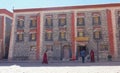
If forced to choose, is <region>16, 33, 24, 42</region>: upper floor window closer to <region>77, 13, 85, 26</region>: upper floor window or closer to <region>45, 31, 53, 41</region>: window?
<region>45, 31, 53, 41</region>: window

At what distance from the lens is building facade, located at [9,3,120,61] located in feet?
111

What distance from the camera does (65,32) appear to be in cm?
3531

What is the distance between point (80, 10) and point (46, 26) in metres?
6.09

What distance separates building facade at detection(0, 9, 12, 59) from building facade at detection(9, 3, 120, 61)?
1627 mm

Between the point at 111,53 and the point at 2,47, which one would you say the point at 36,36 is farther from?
the point at 111,53

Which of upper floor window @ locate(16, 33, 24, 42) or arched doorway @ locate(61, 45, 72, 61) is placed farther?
upper floor window @ locate(16, 33, 24, 42)

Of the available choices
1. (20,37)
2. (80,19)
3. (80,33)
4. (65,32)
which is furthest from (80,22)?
(20,37)

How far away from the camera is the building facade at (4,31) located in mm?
37062

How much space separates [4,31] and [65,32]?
34.5 feet

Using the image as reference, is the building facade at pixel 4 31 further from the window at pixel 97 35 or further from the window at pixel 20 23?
the window at pixel 97 35

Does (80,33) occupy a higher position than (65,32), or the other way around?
(65,32)

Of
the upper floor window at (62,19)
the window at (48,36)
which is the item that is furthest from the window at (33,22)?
the upper floor window at (62,19)
